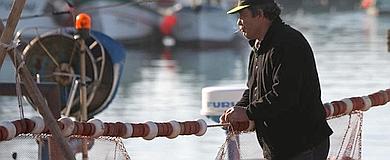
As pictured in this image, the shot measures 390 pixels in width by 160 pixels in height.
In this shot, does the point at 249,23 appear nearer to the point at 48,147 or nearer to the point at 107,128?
the point at 107,128

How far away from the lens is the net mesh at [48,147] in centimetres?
652

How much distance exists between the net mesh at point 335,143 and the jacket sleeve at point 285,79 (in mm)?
685

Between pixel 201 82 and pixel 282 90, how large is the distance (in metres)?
15.4

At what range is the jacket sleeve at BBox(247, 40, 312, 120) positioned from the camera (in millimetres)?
6031

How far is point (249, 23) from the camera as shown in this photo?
6191 mm

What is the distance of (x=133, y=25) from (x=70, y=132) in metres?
28.8

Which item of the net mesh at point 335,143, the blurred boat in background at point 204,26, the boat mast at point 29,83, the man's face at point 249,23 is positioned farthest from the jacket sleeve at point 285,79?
the blurred boat in background at point 204,26

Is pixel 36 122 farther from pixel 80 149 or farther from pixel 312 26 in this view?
pixel 312 26

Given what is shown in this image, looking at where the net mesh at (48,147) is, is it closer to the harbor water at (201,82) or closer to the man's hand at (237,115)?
the man's hand at (237,115)

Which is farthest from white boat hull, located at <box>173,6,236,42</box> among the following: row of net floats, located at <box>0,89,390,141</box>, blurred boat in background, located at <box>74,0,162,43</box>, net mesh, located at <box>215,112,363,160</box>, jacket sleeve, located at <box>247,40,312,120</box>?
jacket sleeve, located at <box>247,40,312,120</box>

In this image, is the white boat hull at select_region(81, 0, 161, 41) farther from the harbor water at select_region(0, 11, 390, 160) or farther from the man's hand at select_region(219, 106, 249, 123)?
the man's hand at select_region(219, 106, 249, 123)

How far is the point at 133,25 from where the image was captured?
35.2 m

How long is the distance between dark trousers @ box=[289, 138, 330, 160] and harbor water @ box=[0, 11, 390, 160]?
4422mm

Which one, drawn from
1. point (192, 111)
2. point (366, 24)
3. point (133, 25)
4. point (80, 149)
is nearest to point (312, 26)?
point (366, 24)
